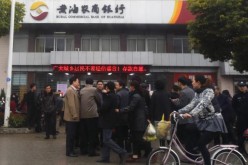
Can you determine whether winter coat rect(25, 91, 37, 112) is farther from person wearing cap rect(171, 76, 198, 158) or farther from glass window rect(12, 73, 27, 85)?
glass window rect(12, 73, 27, 85)

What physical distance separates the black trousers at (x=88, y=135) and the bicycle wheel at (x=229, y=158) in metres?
3.21

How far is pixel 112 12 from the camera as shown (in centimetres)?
2642

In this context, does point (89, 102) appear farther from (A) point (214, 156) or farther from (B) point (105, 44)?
(B) point (105, 44)

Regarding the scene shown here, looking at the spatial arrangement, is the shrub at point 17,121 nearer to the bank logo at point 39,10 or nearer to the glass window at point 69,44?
the bank logo at point 39,10

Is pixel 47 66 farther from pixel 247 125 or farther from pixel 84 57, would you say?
pixel 247 125

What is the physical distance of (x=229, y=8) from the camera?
16.5m

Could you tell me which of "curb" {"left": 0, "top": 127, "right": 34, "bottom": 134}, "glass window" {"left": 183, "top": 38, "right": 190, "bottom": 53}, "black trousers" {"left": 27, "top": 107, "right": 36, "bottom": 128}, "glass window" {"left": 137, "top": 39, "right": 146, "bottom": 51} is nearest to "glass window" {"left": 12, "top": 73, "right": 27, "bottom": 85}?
"glass window" {"left": 137, "top": 39, "right": 146, "bottom": 51}

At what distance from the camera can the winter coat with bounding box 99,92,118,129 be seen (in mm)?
7434

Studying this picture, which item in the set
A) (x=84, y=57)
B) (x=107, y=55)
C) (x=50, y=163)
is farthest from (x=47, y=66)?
(x=50, y=163)

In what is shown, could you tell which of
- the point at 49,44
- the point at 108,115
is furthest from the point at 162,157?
the point at 49,44

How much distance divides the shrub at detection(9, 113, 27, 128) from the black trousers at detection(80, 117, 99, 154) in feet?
18.4

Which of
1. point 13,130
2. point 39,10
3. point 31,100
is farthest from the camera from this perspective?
point 39,10

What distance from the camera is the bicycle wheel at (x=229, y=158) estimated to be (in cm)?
607

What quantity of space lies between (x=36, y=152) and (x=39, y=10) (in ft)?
63.3
